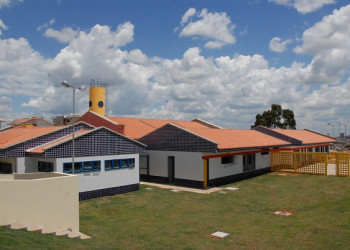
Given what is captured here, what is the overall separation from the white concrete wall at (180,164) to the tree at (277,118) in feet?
146

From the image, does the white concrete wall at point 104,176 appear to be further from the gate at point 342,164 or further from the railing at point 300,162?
the gate at point 342,164

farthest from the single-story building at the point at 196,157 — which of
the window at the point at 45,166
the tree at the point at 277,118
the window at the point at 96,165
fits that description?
the tree at the point at 277,118

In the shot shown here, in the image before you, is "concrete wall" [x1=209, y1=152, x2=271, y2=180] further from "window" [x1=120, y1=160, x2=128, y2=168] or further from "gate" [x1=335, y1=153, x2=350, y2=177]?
"gate" [x1=335, y1=153, x2=350, y2=177]

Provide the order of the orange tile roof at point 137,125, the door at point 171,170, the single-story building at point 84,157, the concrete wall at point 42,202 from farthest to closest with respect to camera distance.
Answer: the orange tile roof at point 137,125 → the door at point 171,170 → the single-story building at point 84,157 → the concrete wall at point 42,202

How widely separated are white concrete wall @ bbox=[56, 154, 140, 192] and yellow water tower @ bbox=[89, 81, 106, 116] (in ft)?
69.0

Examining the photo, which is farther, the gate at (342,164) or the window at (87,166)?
the gate at (342,164)

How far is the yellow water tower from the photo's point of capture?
39.9 m

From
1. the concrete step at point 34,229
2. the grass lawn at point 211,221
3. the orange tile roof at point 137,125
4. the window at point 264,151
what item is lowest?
the grass lawn at point 211,221

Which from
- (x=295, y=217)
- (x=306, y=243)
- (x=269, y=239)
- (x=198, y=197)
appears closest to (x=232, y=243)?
(x=269, y=239)

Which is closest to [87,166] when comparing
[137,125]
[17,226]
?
[17,226]

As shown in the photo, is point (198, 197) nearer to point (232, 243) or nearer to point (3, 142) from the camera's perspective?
point (232, 243)

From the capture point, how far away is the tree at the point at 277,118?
209 feet

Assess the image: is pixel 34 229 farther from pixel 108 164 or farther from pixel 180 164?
pixel 180 164

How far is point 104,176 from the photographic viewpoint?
1861cm
